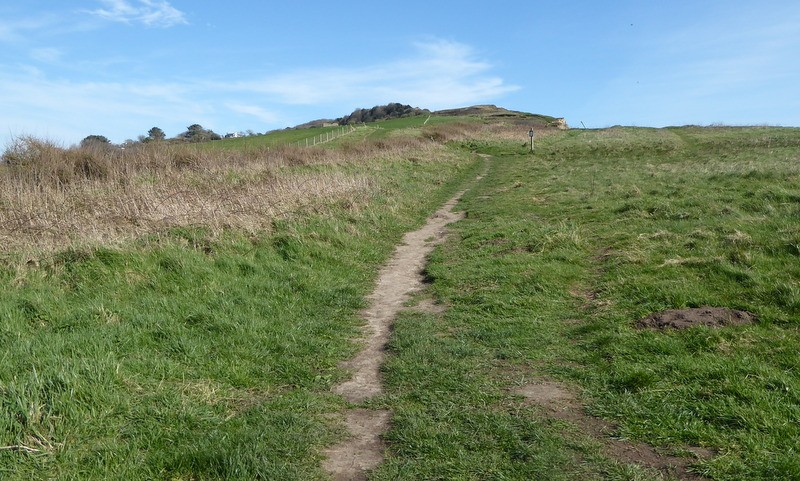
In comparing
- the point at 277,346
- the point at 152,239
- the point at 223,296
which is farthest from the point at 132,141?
the point at 277,346

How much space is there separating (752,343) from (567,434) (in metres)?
2.57

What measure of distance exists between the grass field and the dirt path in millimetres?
130

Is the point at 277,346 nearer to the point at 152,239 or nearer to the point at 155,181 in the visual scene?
the point at 152,239

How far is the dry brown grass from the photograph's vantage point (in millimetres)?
9148

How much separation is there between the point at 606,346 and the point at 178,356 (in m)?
4.44

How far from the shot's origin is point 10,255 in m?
7.50

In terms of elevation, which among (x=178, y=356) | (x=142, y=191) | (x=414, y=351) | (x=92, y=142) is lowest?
(x=414, y=351)

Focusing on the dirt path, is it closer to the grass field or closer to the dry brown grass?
the grass field

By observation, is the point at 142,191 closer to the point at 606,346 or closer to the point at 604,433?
the point at 606,346

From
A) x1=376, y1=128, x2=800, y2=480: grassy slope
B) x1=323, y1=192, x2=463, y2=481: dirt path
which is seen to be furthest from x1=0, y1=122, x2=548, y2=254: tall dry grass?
x1=376, y1=128, x2=800, y2=480: grassy slope

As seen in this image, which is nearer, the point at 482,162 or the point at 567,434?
the point at 567,434

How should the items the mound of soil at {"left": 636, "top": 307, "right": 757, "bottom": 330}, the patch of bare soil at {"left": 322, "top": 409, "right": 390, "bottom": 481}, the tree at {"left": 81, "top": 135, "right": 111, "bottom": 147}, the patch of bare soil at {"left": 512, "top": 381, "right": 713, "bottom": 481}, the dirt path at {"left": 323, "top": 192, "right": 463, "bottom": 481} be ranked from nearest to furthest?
the patch of bare soil at {"left": 512, "top": 381, "right": 713, "bottom": 481} → the patch of bare soil at {"left": 322, "top": 409, "right": 390, "bottom": 481} → the dirt path at {"left": 323, "top": 192, "right": 463, "bottom": 481} → the mound of soil at {"left": 636, "top": 307, "right": 757, "bottom": 330} → the tree at {"left": 81, "top": 135, "right": 111, "bottom": 147}

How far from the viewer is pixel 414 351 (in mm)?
5816

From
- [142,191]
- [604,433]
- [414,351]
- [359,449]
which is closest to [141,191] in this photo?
[142,191]
